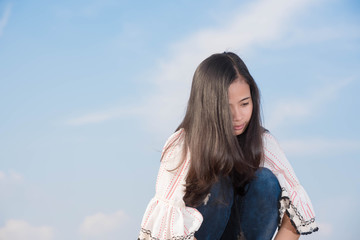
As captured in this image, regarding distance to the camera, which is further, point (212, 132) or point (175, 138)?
point (175, 138)

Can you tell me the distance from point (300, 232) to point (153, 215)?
671mm

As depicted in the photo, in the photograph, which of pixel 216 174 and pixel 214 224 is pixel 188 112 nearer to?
pixel 216 174

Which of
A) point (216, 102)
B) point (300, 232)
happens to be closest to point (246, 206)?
point (300, 232)

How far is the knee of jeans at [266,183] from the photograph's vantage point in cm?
251

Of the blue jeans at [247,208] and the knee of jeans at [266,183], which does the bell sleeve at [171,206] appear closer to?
the blue jeans at [247,208]

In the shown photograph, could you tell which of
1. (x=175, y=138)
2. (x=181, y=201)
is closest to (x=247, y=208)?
(x=181, y=201)

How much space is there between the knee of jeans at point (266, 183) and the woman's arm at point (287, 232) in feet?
0.49

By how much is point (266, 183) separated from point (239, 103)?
0.37 meters

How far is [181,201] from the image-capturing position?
2.48 meters

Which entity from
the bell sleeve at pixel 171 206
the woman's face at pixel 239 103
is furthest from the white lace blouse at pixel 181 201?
the woman's face at pixel 239 103

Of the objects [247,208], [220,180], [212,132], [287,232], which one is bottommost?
[287,232]

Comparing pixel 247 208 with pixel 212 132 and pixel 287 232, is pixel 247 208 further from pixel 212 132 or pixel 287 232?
pixel 212 132

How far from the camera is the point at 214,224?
8.27 ft

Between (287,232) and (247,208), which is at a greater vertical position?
(247,208)
